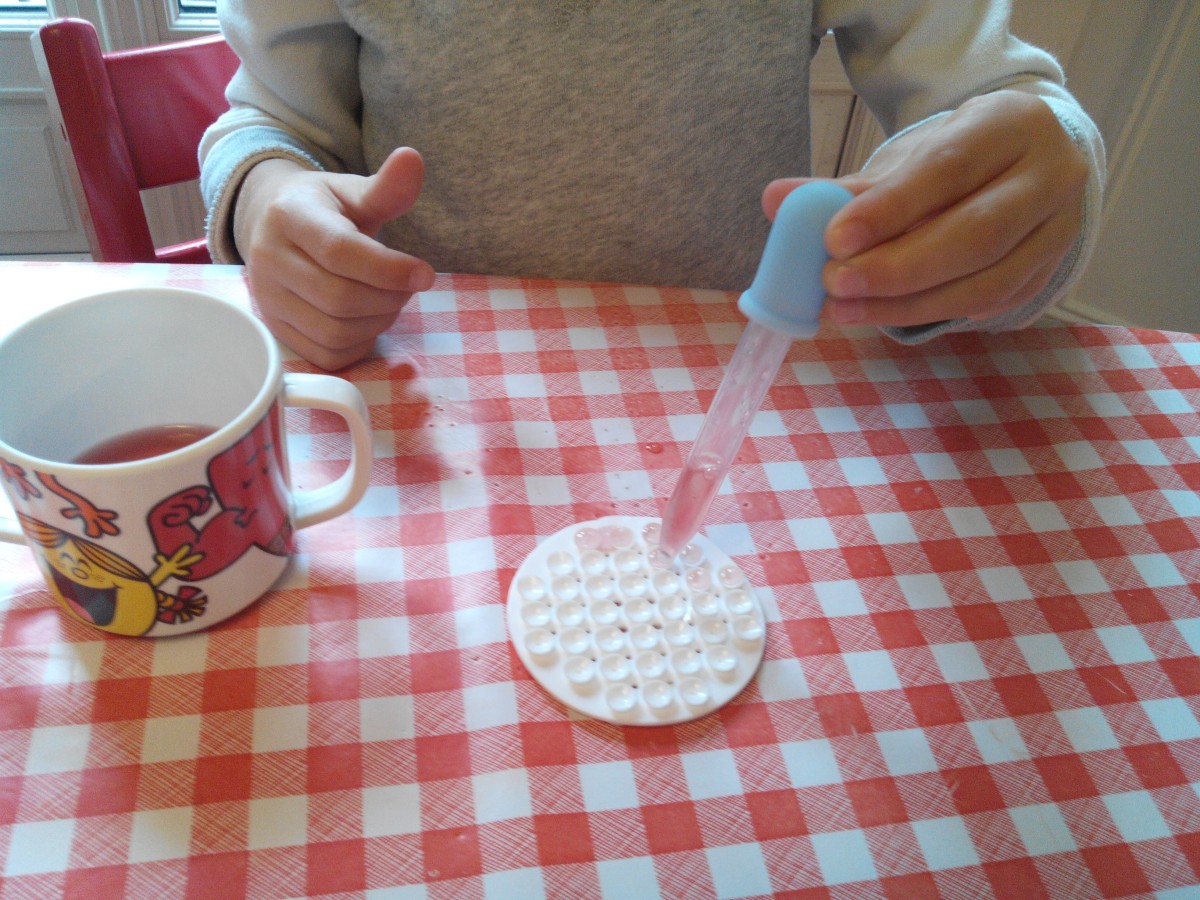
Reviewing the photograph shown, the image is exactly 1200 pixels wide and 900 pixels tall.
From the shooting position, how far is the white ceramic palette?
432 millimetres

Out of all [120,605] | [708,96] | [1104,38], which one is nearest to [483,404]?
[120,605]

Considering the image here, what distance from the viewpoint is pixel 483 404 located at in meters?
0.59

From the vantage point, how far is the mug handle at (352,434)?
0.43 m

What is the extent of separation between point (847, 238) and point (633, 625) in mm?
213

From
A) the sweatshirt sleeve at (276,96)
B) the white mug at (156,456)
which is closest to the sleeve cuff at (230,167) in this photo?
the sweatshirt sleeve at (276,96)

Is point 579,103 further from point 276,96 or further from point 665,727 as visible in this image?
point 665,727

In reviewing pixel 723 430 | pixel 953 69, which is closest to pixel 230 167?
pixel 723 430

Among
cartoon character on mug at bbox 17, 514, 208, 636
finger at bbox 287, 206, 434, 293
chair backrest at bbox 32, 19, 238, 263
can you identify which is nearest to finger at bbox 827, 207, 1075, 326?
finger at bbox 287, 206, 434, 293

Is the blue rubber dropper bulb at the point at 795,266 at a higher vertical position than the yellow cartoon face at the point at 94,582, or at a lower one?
higher

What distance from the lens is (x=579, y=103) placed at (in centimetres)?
75

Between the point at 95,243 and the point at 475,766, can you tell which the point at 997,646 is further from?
the point at 95,243

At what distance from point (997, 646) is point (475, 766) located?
0.93 ft

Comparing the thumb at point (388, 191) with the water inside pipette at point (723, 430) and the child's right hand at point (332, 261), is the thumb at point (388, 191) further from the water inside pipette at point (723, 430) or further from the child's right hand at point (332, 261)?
the water inside pipette at point (723, 430)

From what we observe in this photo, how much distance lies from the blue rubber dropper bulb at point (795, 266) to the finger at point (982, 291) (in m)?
0.09
